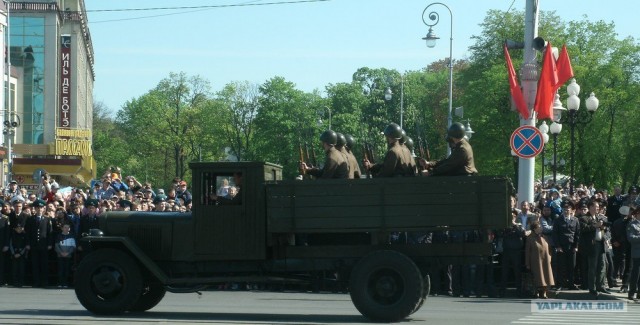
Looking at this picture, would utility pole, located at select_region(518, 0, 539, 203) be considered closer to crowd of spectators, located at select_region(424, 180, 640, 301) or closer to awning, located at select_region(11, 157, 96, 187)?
crowd of spectators, located at select_region(424, 180, 640, 301)

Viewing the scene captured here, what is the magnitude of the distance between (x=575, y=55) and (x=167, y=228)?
56585 millimetres

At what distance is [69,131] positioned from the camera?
3784 inches

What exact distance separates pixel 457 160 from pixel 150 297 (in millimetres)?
4873

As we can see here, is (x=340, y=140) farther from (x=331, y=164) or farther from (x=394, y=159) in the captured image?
(x=394, y=159)

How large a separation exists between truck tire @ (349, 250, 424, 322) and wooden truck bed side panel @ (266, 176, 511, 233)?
17.5 inches

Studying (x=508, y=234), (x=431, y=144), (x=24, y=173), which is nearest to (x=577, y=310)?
(x=508, y=234)

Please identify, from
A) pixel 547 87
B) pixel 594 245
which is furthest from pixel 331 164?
pixel 547 87

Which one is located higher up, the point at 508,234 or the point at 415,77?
the point at 415,77

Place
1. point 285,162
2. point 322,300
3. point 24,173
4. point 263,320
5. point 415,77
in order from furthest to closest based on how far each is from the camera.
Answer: point 415,77 → point 285,162 → point 24,173 → point 322,300 → point 263,320

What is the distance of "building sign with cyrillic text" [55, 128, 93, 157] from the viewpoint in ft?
313

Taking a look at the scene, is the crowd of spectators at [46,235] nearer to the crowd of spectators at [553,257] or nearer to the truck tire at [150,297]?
the crowd of spectators at [553,257]

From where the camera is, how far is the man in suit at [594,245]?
23.8m

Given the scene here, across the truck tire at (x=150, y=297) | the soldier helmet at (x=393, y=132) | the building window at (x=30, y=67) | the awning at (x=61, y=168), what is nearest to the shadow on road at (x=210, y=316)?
the truck tire at (x=150, y=297)

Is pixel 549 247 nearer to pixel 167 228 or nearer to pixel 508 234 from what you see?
pixel 508 234
